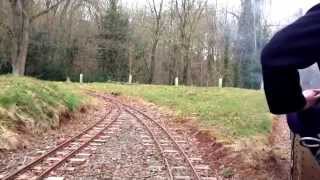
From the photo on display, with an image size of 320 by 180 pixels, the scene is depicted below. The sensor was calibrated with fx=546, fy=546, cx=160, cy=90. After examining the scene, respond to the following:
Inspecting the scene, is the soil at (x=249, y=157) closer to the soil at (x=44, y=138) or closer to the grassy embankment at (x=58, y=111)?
the grassy embankment at (x=58, y=111)

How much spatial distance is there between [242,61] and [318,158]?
131 feet

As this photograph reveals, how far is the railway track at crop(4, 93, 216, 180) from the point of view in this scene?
8922 millimetres

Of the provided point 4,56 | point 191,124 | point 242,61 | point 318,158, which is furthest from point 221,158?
point 4,56

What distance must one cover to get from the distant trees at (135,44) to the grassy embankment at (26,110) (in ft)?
77.6

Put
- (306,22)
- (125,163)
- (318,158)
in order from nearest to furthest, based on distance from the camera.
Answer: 1. (306,22)
2. (318,158)
3. (125,163)

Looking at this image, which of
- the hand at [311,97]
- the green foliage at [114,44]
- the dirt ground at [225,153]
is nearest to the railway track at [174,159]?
the dirt ground at [225,153]

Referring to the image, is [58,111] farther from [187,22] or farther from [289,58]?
[187,22]

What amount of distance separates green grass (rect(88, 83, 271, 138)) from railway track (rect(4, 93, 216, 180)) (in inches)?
68.0

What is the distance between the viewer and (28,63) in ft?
154

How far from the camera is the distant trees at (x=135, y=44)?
45188 mm

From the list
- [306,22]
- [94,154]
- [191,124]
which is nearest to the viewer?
[306,22]

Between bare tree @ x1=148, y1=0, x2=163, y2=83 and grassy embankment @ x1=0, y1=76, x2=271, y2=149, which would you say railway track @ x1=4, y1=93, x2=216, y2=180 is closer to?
grassy embankment @ x1=0, y1=76, x2=271, y2=149

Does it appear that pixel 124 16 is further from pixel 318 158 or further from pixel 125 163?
pixel 318 158

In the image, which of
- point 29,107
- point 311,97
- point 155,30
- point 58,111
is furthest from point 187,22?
point 311,97
